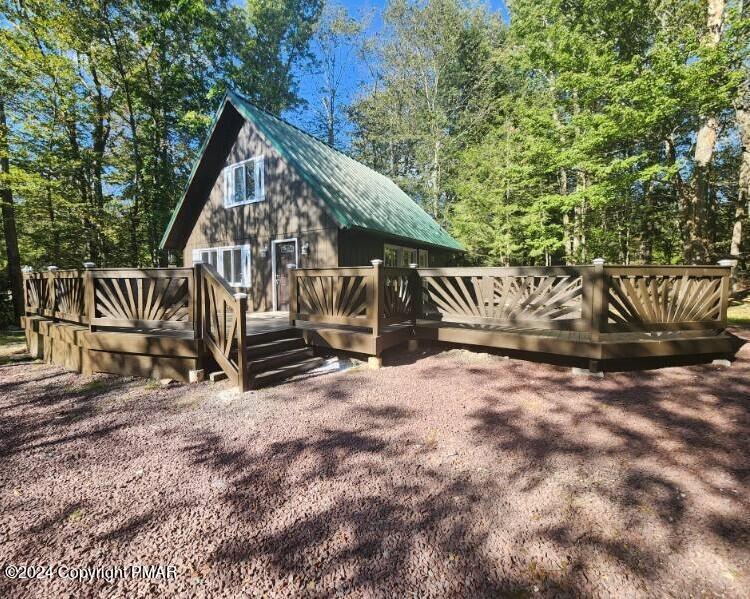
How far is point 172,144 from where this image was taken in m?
17.4

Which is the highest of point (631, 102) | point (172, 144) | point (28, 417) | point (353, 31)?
point (353, 31)

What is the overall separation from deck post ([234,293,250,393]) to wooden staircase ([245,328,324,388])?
0.38 feet

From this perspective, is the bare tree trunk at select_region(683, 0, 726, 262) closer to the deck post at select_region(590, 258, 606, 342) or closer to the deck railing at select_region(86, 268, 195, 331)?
the deck post at select_region(590, 258, 606, 342)

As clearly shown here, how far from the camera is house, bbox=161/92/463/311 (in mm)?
9070

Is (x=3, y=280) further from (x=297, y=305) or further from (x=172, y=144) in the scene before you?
(x=297, y=305)

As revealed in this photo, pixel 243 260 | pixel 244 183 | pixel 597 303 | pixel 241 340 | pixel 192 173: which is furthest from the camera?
pixel 192 173

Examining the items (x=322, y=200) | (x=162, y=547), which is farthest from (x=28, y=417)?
(x=322, y=200)

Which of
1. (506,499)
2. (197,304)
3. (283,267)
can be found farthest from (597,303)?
(283,267)

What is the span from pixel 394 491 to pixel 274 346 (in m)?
3.59

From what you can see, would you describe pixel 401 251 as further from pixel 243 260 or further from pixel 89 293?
pixel 89 293

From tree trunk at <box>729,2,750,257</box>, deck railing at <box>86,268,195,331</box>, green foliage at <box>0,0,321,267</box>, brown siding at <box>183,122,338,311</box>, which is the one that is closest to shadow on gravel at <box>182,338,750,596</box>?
deck railing at <box>86,268,195,331</box>

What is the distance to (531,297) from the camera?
5223mm

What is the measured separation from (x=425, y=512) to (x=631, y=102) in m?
12.7

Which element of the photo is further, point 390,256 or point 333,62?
point 333,62
